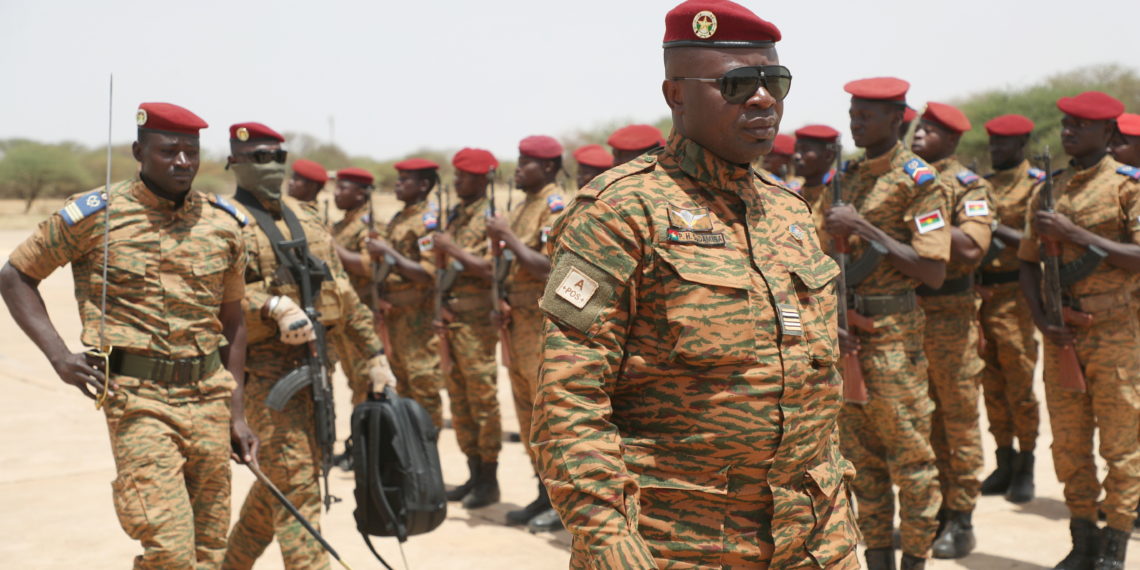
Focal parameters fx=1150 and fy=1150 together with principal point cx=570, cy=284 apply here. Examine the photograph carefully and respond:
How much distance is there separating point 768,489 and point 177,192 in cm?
304

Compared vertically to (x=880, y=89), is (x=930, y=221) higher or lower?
lower

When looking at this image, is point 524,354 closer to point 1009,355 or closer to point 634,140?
point 634,140

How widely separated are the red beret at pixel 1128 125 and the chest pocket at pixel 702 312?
16.9 ft

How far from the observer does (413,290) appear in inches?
362

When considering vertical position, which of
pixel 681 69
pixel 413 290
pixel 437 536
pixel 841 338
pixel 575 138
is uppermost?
pixel 681 69

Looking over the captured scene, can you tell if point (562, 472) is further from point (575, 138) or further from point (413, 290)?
point (575, 138)

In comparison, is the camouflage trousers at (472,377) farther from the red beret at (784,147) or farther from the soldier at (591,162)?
the red beret at (784,147)

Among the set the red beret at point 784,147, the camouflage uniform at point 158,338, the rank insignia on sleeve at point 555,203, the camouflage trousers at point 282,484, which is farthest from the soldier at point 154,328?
Result: the red beret at point 784,147

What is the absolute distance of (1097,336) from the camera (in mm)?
5980

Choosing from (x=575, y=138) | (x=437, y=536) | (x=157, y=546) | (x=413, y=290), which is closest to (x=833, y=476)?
(x=157, y=546)

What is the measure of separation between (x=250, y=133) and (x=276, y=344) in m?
1.06

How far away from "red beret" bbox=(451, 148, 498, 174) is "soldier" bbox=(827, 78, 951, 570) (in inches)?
130

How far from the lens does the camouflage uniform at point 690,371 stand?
2555 millimetres

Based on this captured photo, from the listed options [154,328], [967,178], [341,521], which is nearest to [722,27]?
[154,328]
